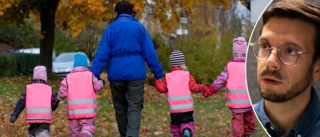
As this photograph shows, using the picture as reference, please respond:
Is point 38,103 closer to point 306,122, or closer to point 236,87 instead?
point 236,87

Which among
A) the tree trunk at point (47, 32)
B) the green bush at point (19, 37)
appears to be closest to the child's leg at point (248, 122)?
the tree trunk at point (47, 32)

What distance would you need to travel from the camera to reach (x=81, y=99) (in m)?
5.37

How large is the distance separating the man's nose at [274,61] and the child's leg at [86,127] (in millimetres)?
4744

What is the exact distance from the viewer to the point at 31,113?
17.7 feet

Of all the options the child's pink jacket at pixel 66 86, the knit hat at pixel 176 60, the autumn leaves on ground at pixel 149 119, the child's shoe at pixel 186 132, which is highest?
the knit hat at pixel 176 60

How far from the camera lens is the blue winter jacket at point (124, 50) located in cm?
514

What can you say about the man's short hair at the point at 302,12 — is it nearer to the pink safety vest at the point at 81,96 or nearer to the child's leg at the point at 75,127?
the pink safety vest at the point at 81,96

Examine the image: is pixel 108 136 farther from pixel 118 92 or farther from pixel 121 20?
pixel 121 20

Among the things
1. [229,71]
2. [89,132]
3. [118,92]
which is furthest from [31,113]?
[229,71]

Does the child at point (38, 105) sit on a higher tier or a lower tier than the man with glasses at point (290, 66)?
lower

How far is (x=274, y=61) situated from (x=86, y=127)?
15.8 feet

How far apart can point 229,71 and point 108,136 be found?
2460mm

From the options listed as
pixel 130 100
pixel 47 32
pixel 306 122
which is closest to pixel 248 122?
pixel 130 100

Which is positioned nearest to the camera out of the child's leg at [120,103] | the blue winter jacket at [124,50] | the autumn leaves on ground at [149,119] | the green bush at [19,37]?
the blue winter jacket at [124,50]
